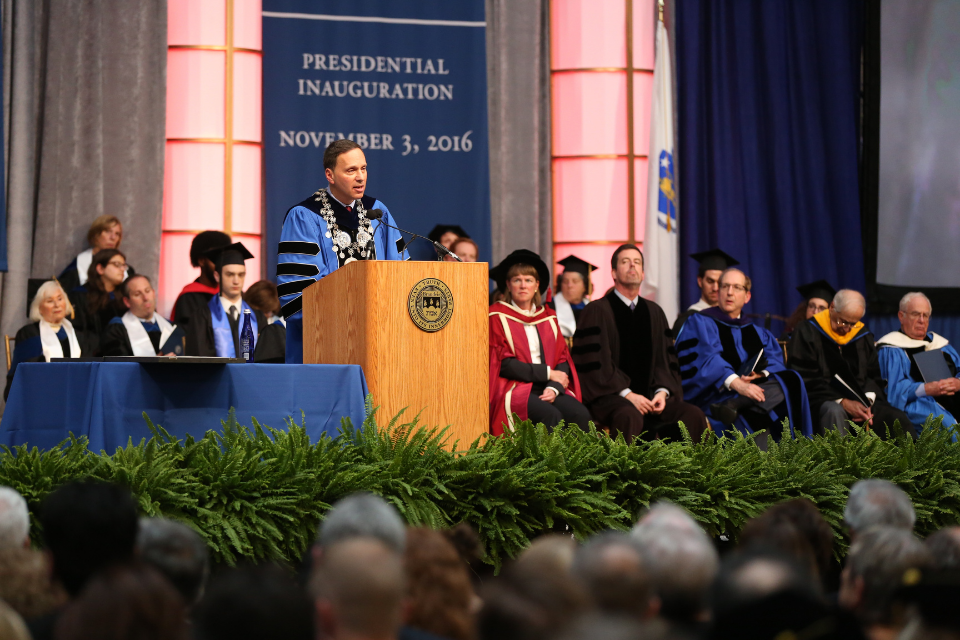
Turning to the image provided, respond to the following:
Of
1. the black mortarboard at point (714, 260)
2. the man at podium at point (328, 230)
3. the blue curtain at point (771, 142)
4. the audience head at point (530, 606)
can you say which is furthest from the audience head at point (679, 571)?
the blue curtain at point (771, 142)

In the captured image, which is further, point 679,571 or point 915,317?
point 915,317

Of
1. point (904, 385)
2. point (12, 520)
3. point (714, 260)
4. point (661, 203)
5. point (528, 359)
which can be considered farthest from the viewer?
point (661, 203)

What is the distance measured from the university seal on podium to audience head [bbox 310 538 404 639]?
7.24ft

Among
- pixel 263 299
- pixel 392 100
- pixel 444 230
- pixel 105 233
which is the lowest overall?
pixel 263 299

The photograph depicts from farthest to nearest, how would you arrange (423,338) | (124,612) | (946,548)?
1. (423,338)
2. (946,548)
3. (124,612)

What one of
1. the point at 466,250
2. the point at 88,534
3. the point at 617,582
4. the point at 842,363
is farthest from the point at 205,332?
the point at 617,582

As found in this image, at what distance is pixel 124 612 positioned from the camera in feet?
5.06

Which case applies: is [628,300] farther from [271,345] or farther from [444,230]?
[444,230]

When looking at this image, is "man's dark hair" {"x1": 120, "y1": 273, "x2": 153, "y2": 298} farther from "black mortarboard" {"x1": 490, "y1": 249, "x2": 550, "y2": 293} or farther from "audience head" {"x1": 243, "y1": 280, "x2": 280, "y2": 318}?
"black mortarboard" {"x1": 490, "y1": 249, "x2": 550, "y2": 293}

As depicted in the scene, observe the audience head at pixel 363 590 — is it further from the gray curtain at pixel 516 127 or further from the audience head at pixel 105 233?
the gray curtain at pixel 516 127

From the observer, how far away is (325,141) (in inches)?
328

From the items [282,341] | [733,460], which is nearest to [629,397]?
[733,460]

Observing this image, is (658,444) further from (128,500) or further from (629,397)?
(128,500)

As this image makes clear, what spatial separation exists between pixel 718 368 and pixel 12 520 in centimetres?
466
